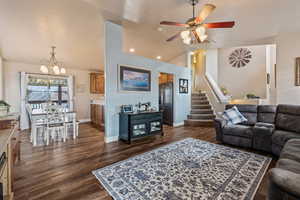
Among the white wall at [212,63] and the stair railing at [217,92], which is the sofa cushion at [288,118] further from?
the white wall at [212,63]

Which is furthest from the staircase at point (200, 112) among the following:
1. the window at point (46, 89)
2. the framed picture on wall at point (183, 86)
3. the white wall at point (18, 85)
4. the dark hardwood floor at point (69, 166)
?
the window at point (46, 89)

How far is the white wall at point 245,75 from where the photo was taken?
21.6 ft

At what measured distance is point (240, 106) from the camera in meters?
3.82

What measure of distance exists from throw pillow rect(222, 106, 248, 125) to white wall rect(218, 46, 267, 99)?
412 cm

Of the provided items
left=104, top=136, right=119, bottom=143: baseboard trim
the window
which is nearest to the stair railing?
left=104, top=136, right=119, bottom=143: baseboard trim

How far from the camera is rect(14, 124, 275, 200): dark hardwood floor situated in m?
1.69

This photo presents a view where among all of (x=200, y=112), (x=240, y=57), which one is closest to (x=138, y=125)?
(x=200, y=112)

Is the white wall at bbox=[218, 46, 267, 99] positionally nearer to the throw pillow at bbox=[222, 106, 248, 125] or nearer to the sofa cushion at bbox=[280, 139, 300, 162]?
the throw pillow at bbox=[222, 106, 248, 125]

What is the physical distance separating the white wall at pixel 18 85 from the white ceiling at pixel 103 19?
0.33 metres

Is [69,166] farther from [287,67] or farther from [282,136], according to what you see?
[287,67]

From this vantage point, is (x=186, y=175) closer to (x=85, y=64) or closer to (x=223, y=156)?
(x=223, y=156)

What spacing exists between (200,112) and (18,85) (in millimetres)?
7103

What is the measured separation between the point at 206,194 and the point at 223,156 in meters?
1.29

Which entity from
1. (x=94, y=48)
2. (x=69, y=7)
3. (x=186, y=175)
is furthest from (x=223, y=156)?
(x=94, y=48)
